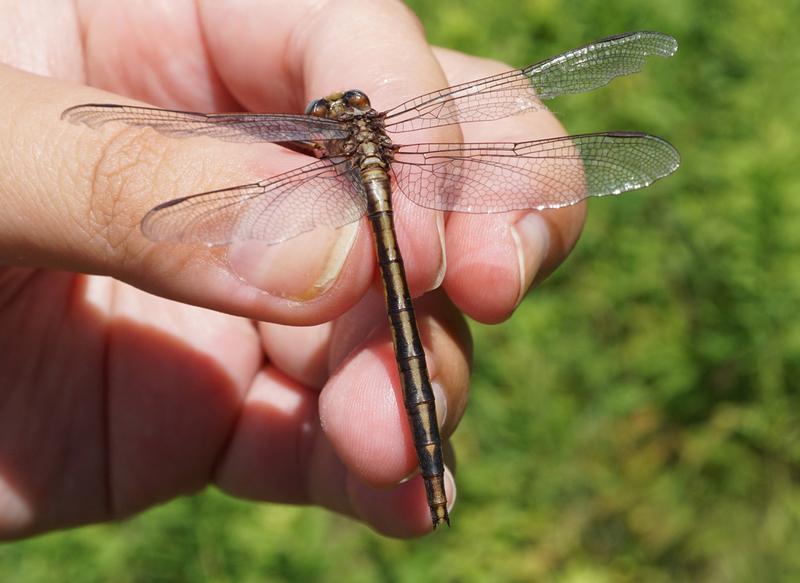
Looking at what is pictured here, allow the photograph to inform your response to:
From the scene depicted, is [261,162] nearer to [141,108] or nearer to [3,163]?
[141,108]

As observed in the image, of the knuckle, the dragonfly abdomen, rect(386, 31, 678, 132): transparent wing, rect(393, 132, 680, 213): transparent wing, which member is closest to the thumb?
the knuckle

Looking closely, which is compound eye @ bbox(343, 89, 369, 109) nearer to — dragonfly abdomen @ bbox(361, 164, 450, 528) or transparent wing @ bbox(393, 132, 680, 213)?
transparent wing @ bbox(393, 132, 680, 213)

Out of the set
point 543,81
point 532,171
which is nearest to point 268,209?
point 532,171

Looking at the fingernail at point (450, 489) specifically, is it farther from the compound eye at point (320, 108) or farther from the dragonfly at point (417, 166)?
the compound eye at point (320, 108)

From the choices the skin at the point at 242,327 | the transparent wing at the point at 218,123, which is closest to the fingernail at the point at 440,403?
the skin at the point at 242,327

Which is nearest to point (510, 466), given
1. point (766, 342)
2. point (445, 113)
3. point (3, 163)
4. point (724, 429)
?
point (724, 429)

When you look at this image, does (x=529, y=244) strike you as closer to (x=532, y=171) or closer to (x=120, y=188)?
(x=532, y=171)
